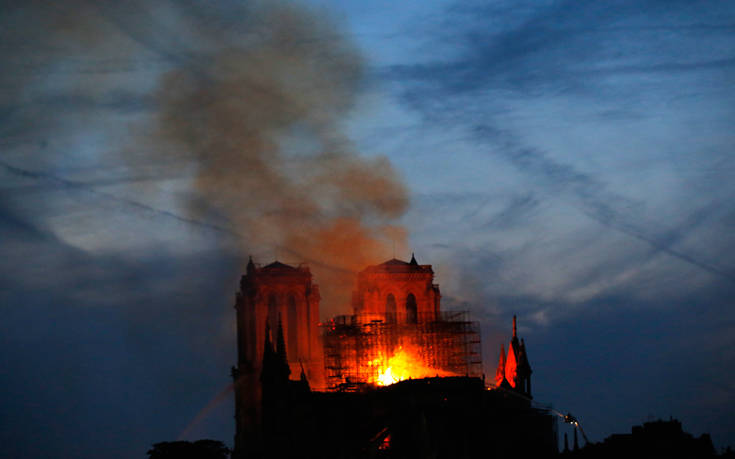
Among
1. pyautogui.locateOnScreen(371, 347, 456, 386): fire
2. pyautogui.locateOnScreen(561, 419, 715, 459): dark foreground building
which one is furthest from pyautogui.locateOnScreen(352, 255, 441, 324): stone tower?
pyautogui.locateOnScreen(561, 419, 715, 459): dark foreground building

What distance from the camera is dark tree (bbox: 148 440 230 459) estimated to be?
117 meters

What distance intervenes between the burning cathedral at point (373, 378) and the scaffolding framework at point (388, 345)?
85 mm

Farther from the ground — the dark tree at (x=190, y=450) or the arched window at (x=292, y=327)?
the arched window at (x=292, y=327)

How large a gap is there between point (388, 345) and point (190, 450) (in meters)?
18.9

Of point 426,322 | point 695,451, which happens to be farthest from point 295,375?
point 695,451

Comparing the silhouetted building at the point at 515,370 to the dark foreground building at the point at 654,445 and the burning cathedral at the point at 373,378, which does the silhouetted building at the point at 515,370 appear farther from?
the dark foreground building at the point at 654,445

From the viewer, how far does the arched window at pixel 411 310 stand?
121m

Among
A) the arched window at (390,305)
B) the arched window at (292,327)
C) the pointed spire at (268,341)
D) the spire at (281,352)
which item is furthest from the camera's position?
the arched window at (292,327)

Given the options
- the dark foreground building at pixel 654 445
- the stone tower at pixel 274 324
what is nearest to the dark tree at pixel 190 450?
the stone tower at pixel 274 324

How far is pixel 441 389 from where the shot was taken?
108 meters

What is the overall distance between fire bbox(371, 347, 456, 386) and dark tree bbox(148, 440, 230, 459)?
15.2m

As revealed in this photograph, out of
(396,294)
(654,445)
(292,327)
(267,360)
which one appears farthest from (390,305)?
(654,445)

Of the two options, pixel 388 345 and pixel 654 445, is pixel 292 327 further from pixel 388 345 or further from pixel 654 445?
pixel 654 445

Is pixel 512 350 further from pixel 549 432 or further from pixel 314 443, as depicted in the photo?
pixel 314 443
